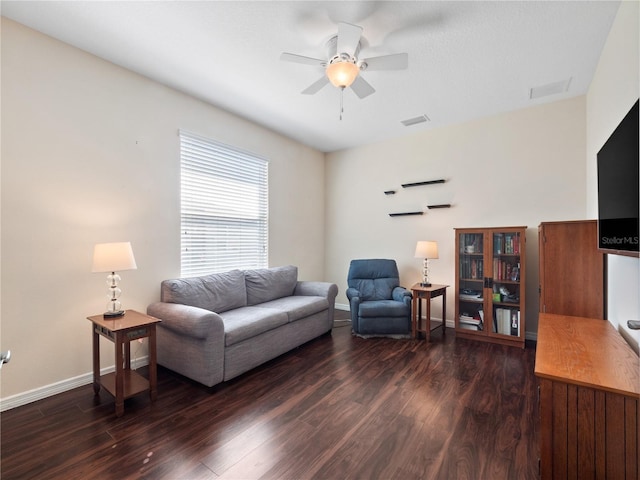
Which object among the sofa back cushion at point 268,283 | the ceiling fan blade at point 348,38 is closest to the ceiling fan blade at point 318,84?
the ceiling fan blade at point 348,38

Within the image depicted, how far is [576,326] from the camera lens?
212cm

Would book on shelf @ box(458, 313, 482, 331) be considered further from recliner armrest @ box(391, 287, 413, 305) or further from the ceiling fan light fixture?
the ceiling fan light fixture

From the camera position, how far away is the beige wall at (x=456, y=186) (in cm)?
349

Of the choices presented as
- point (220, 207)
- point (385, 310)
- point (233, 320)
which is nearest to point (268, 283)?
point (233, 320)

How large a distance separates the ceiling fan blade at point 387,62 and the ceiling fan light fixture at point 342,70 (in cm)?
11

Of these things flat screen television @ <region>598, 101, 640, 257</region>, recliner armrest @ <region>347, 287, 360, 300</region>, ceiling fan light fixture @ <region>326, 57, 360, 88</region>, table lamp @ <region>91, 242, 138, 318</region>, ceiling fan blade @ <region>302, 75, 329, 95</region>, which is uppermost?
ceiling fan blade @ <region>302, 75, 329, 95</region>

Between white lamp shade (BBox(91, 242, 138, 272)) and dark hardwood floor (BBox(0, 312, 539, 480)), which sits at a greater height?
white lamp shade (BBox(91, 242, 138, 272))

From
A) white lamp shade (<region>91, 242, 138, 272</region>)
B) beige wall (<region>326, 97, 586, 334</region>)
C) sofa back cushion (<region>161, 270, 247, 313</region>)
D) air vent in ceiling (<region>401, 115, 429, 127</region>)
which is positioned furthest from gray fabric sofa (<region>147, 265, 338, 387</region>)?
air vent in ceiling (<region>401, 115, 429, 127</region>)

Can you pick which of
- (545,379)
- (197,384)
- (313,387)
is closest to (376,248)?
(313,387)

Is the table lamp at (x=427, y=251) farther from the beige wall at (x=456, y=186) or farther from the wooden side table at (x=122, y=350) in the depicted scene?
the wooden side table at (x=122, y=350)

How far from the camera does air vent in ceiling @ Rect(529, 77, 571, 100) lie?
3.06 metres

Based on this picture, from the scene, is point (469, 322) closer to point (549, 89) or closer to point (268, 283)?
point (268, 283)

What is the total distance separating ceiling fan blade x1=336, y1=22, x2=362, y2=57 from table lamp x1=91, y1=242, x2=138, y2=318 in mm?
2315

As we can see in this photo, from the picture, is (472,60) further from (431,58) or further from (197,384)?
(197,384)
